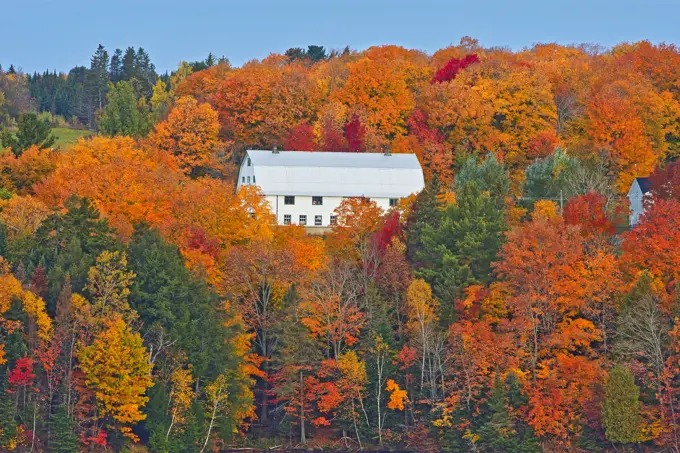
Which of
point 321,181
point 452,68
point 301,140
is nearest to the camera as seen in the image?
point 321,181

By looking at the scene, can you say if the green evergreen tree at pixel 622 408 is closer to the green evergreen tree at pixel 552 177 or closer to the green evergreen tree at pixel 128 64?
the green evergreen tree at pixel 552 177

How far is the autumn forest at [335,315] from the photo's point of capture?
241 feet

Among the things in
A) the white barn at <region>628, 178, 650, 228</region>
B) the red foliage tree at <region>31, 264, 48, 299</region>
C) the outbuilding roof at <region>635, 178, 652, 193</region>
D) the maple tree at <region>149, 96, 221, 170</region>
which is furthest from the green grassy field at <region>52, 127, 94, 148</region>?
the outbuilding roof at <region>635, 178, 652, 193</region>

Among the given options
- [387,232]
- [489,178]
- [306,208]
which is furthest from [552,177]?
[306,208]

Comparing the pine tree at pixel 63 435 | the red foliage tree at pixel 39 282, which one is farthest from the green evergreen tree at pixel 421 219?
the pine tree at pixel 63 435

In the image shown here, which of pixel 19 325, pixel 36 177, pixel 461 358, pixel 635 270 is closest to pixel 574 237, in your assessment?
pixel 635 270

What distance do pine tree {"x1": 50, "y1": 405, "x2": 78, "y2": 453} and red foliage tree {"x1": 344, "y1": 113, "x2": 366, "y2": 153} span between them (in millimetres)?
47494

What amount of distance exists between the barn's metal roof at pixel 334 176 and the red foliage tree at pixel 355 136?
23.0 feet

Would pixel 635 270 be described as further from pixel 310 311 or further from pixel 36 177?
pixel 36 177

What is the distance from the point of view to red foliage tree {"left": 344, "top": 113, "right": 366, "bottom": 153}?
113 metres

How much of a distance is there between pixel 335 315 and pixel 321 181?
2432cm

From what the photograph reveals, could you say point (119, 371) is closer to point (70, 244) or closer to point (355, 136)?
point (70, 244)

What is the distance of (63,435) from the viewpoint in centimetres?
7119

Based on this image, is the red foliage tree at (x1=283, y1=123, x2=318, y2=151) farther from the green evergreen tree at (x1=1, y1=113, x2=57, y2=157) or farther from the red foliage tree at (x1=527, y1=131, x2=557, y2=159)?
the green evergreen tree at (x1=1, y1=113, x2=57, y2=157)
